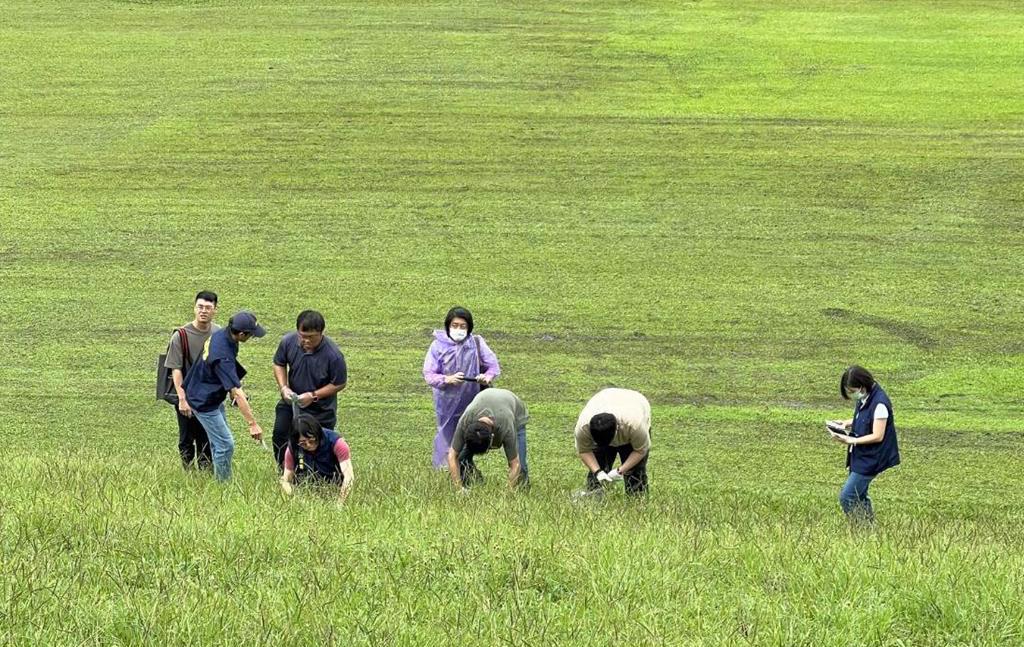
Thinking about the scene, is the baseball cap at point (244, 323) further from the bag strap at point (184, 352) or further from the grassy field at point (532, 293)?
the grassy field at point (532, 293)

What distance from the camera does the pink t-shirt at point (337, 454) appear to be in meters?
9.15

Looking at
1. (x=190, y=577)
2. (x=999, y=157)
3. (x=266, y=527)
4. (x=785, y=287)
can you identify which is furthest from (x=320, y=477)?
(x=999, y=157)

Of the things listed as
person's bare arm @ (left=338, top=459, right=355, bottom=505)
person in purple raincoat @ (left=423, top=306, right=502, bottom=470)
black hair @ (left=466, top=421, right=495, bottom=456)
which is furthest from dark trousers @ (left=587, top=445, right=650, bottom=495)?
person's bare arm @ (left=338, top=459, right=355, bottom=505)

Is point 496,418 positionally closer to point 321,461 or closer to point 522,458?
point 522,458

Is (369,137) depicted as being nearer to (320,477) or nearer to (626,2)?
(626,2)

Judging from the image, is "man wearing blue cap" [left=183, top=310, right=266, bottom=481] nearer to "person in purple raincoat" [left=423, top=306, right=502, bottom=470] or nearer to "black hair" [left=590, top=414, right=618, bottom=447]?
"person in purple raincoat" [left=423, top=306, right=502, bottom=470]

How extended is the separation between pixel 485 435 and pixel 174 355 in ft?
8.19

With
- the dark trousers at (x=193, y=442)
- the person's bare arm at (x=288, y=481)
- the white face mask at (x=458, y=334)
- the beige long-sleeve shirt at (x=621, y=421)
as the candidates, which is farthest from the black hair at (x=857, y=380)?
the dark trousers at (x=193, y=442)

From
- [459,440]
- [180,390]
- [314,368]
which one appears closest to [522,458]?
[459,440]

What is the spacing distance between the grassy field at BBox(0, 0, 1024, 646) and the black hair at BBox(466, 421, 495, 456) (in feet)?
1.22

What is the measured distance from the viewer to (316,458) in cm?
927

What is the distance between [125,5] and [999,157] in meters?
20.0

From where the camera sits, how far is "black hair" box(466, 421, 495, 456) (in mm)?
9656

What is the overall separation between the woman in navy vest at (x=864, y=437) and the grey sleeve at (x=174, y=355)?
4933mm
